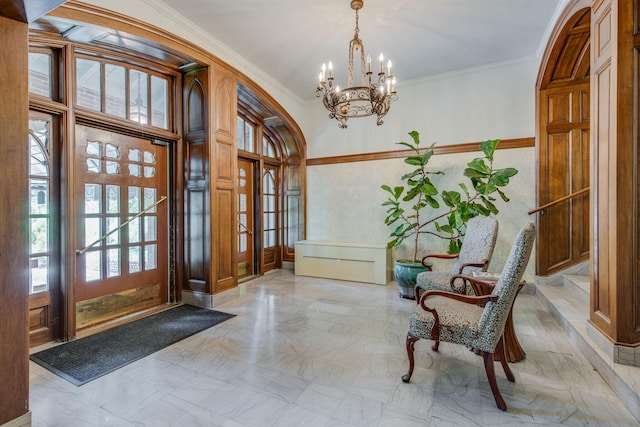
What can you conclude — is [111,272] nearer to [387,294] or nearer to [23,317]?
[23,317]

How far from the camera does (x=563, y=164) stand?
4.01 metres

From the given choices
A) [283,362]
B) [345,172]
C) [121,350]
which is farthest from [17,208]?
[345,172]

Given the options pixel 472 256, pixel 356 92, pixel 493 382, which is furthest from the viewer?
pixel 472 256

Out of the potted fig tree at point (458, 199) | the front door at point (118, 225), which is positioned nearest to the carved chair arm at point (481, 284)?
the potted fig tree at point (458, 199)

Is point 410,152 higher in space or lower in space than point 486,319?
higher

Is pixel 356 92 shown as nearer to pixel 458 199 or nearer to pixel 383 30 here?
pixel 383 30

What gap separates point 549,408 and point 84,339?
3785mm

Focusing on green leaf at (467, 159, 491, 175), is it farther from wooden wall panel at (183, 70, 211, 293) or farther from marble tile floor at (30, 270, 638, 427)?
wooden wall panel at (183, 70, 211, 293)

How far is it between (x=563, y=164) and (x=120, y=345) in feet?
18.5

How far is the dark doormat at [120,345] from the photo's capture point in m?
2.29

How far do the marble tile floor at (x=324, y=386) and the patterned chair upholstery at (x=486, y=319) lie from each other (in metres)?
0.22

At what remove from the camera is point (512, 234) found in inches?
174

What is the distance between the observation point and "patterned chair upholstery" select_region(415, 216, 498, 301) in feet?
9.76

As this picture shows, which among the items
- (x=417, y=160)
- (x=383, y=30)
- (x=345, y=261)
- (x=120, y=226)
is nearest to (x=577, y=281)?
(x=417, y=160)
